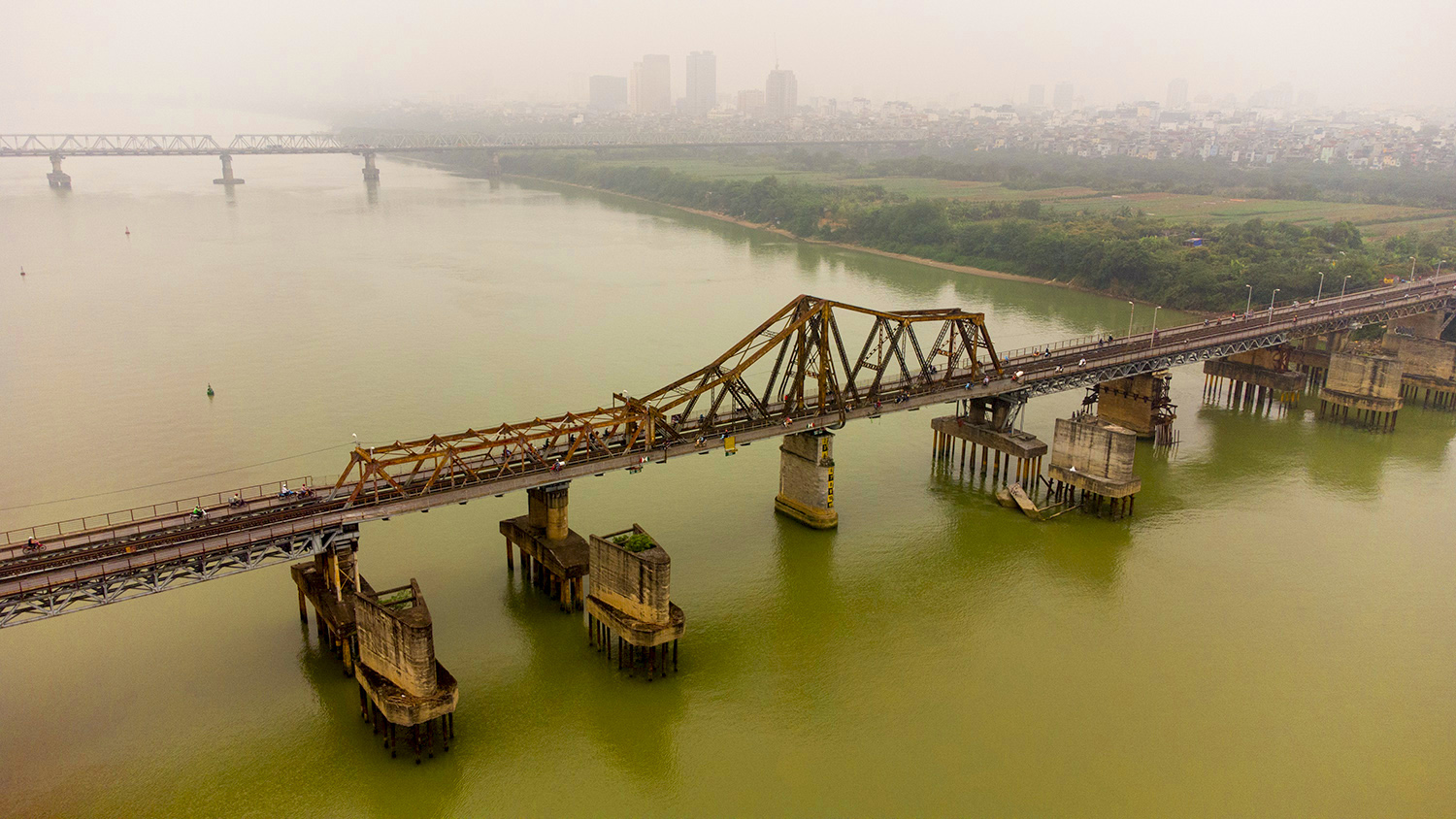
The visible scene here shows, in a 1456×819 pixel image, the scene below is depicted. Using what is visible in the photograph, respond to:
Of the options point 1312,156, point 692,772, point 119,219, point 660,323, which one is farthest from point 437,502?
point 1312,156

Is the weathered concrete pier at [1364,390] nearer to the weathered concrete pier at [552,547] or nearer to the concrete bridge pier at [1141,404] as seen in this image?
the concrete bridge pier at [1141,404]

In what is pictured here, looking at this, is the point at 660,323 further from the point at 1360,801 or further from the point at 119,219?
the point at 119,219

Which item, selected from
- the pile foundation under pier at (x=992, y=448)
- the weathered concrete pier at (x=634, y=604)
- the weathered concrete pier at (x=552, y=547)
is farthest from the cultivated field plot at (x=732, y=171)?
the weathered concrete pier at (x=634, y=604)

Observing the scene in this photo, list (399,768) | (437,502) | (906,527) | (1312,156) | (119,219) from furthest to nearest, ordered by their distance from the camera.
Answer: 1. (1312,156)
2. (119,219)
3. (906,527)
4. (437,502)
5. (399,768)

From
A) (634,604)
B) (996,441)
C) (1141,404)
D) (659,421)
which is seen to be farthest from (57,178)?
(1141,404)

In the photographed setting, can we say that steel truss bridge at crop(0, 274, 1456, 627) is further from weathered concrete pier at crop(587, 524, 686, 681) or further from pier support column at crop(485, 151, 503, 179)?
pier support column at crop(485, 151, 503, 179)

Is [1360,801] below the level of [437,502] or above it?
below

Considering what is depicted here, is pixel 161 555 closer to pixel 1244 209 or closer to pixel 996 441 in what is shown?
pixel 996 441

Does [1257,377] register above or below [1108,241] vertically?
below
